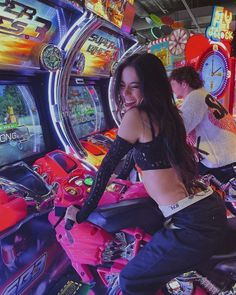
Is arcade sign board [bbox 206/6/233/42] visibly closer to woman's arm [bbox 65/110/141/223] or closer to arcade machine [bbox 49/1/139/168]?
arcade machine [bbox 49/1/139/168]

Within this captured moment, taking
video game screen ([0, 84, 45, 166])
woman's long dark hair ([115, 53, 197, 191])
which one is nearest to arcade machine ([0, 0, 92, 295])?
video game screen ([0, 84, 45, 166])

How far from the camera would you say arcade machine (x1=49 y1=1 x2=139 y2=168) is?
2.62 metres

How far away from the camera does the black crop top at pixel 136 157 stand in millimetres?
1315

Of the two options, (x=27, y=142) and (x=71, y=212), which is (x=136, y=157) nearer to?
(x=71, y=212)

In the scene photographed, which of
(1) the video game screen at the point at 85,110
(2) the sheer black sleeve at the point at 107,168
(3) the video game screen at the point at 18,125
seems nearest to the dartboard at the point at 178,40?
(1) the video game screen at the point at 85,110

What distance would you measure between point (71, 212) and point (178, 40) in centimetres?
419

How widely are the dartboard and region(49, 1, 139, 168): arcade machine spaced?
4.22 ft

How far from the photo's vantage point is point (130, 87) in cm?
138

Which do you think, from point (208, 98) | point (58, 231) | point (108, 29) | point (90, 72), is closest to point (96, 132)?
point (90, 72)

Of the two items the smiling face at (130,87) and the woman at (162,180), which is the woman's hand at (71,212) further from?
the smiling face at (130,87)

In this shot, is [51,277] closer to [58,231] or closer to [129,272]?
[58,231]

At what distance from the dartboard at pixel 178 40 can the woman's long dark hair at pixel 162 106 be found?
3.91 metres

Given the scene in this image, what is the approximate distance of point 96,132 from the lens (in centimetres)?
364

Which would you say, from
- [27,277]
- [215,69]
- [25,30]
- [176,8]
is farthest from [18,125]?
[176,8]
